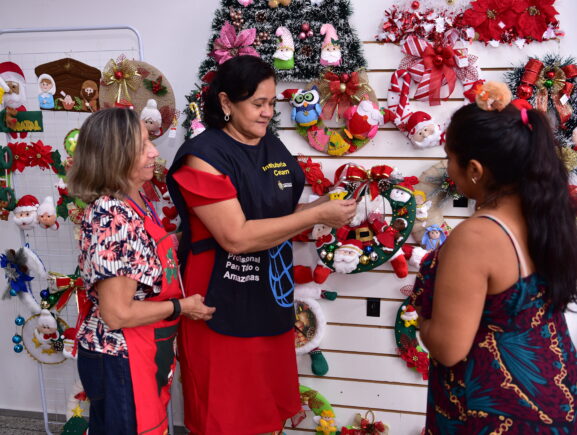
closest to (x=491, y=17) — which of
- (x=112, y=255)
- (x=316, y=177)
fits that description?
(x=316, y=177)

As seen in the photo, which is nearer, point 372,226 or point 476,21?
point 476,21

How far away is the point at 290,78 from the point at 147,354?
1359mm

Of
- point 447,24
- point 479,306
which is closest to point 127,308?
point 479,306

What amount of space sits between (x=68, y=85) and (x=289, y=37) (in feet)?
3.67

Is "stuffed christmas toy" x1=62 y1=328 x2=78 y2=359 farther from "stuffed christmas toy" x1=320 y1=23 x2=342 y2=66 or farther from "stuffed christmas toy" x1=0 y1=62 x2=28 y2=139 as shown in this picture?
"stuffed christmas toy" x1=320 y1=23 x2=342 y2=66

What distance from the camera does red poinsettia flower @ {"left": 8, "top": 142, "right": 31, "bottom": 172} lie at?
8.33 ft

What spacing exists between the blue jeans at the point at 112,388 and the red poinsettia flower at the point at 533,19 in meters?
1.95

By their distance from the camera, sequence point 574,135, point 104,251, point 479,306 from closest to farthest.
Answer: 1. point 479,306
2. point 104,251
3. point 574,135

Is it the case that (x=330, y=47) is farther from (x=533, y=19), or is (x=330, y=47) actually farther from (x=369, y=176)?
(x=533, y=19)

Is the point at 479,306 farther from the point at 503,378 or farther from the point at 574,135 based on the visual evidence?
the point at 574,135

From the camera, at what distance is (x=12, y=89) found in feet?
8.20

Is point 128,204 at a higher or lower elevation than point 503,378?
higher

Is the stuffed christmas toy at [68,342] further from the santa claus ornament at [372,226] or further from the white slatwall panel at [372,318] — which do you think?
the santa claus ornament at [372,226]

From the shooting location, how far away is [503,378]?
1162 millimetres
